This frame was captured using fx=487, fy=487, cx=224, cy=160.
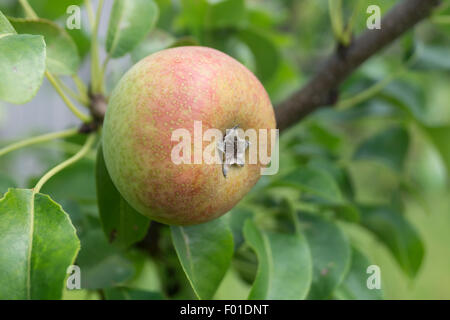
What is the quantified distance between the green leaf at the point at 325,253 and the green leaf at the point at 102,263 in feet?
0.72

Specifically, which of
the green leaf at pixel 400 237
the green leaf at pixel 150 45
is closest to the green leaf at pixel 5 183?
the green leaf at pixel 150 45

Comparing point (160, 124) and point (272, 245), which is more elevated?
point (160, 124)

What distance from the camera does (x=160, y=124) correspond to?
40 centimetres

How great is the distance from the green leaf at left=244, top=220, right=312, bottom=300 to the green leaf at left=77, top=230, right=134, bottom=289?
0.16 meters

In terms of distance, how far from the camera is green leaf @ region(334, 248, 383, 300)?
584mm

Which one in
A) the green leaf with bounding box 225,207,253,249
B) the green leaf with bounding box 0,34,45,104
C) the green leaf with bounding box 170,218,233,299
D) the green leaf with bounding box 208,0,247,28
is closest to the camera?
the green leaf with bounding box 0,34,45,104

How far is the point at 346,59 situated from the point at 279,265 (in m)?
0.30

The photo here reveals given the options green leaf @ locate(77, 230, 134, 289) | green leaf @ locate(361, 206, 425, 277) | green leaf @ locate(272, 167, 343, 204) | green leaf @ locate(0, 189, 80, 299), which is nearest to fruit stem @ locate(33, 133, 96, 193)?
green leaf @ locate(0, 189, 80, 299)

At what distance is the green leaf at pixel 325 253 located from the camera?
1.81 ft

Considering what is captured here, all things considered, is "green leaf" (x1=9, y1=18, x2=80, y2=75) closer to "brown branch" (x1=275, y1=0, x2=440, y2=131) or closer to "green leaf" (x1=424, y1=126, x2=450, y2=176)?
"brown branch" (x1=275, y1=0, x2=440, y2=131)

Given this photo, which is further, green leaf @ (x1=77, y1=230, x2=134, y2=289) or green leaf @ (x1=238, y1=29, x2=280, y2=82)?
green leaf @ (x1=238, y1=29, x2=280, y2=82)

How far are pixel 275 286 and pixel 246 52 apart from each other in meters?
0.45
